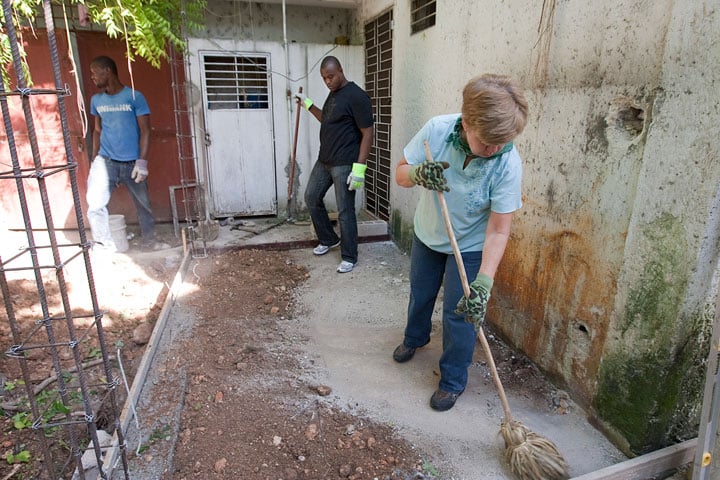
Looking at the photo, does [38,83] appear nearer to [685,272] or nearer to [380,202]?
[380,202]

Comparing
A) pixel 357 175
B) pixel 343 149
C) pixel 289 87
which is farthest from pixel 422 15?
pixel 289 87

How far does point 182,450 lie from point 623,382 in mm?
2107

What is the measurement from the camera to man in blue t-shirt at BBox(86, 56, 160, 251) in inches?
178

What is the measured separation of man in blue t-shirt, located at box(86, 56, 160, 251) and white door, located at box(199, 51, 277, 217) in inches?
37.5

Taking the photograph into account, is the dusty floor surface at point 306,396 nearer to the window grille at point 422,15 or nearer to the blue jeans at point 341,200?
the blue jeans at point 341,200

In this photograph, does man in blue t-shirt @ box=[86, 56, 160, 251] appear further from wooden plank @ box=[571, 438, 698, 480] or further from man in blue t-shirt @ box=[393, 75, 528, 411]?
wooden plank @ box=[571, 438, 698, 480]

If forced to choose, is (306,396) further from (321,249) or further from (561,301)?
(321,249)

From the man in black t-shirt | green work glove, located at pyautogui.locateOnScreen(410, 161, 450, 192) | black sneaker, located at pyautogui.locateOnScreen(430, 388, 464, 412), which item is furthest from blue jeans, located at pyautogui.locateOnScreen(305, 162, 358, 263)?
green work glove, located at pyautogui.locateOnScreen(410, 161, 450, 192)

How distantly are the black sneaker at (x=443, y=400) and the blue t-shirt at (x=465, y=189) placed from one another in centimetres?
79

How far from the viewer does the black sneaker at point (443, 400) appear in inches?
97.1

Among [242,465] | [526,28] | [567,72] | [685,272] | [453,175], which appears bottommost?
[242,465]

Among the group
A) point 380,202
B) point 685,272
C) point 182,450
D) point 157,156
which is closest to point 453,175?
point 685,272

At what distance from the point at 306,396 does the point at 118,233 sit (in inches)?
130

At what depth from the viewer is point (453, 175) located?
2232mm
